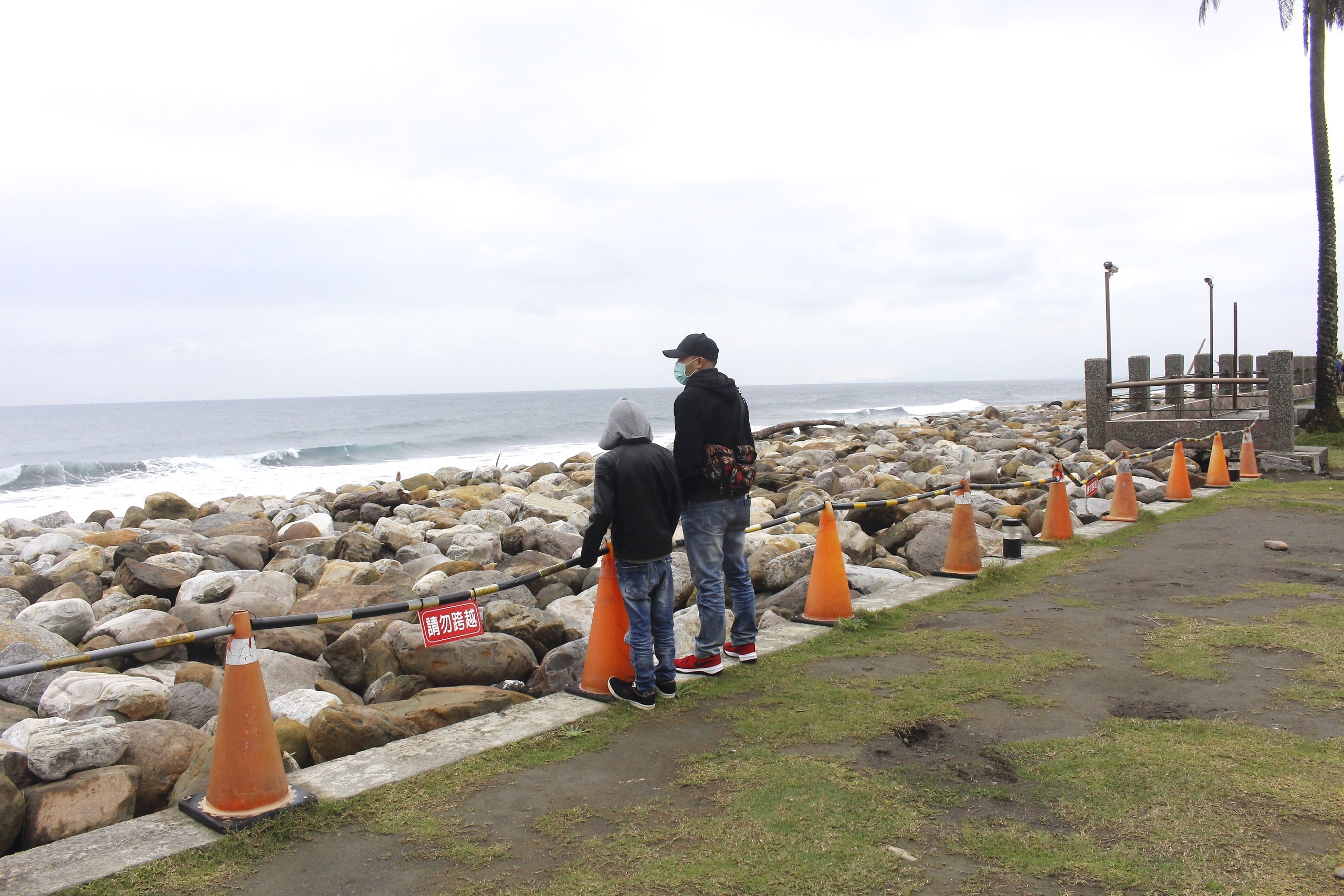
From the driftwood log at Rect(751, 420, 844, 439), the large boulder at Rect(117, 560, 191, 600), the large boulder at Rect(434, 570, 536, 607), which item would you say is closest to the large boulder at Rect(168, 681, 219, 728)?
the large boulder at Rect(434, 570, 536, 607)

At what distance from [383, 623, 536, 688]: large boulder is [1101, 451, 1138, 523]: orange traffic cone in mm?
7469

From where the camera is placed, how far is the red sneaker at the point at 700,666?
5398mm

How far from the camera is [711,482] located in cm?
515

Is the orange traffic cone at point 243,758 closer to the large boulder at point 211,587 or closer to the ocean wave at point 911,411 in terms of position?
the large boulder at point 211,587

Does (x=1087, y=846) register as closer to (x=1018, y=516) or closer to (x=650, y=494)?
(x=650, y=494)

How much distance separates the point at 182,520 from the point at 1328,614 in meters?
16.6

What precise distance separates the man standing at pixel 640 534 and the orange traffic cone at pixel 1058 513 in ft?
19.8

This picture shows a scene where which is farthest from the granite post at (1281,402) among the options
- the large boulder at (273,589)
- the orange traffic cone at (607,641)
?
the large boulder at (273,589)

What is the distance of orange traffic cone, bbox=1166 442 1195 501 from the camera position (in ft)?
40.3

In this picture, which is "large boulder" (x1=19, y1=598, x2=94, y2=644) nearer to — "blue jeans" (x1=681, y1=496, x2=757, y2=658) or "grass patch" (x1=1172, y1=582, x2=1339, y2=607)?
"blue jeans" (x1=681, y1=496, x2=757, y2=658)

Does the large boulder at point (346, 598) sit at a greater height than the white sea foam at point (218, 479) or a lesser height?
greater

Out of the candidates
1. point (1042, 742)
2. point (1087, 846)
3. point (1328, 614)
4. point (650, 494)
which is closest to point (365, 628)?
point (650, 494)

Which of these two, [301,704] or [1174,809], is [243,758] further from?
[1174,809]

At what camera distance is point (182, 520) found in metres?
16.3
